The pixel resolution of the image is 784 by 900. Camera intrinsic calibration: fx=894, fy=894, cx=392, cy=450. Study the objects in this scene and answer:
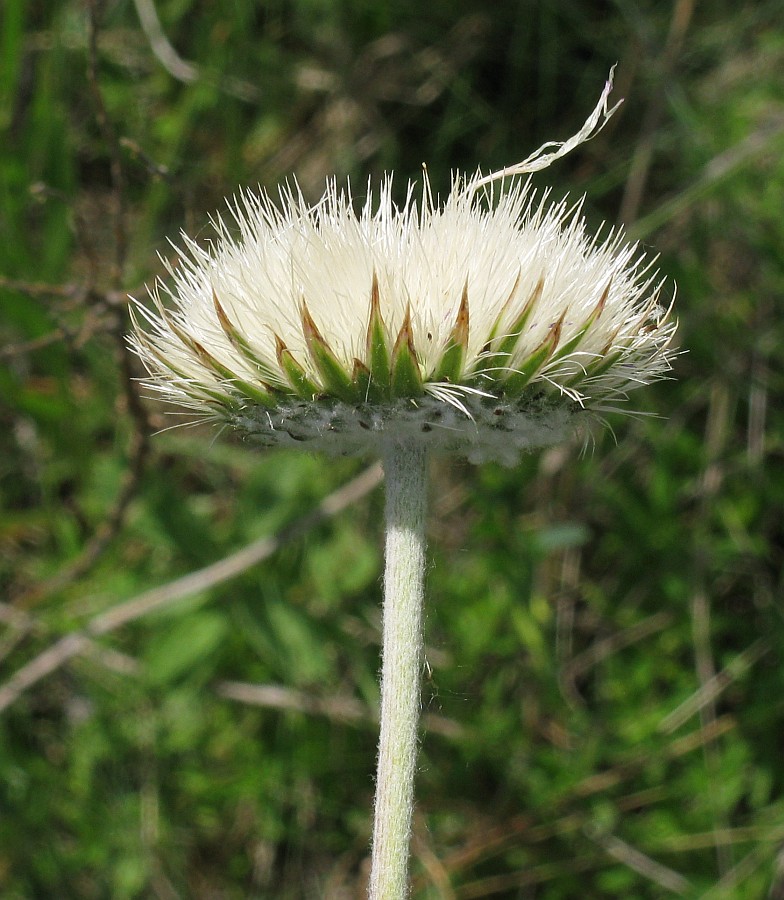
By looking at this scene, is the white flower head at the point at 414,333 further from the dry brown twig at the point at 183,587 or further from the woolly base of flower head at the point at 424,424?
the dry brown twig at the point at 183,587

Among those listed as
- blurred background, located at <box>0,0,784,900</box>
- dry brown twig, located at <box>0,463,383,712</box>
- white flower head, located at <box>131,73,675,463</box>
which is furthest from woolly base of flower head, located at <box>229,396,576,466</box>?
dry brown twig, located at <box>0,463,383,712</box>

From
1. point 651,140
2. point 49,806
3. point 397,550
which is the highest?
point 651,140

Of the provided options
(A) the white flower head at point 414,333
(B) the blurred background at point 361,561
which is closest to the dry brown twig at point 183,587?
(B) the blurred background at point 361,561

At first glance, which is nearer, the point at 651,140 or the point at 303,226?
the point at 303,226

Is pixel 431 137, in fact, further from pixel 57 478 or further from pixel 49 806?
→ pixel 49 806

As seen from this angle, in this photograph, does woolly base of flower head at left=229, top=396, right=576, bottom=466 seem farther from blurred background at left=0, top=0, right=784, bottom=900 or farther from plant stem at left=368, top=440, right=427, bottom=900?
blurred background at left=0, top=0, right=784, bottom=900

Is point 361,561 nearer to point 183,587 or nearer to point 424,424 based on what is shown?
point 183,587

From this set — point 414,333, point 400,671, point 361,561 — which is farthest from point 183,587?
point 414,333

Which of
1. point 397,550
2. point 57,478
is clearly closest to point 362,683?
point 57,478
